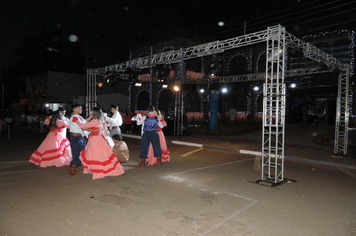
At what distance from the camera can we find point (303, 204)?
15.1ft

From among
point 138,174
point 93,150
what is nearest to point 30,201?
point 93,150

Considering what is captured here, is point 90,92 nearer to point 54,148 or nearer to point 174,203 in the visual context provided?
point 54,148

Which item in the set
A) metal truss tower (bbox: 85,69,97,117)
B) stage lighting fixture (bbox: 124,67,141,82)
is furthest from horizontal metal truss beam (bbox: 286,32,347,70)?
metal truss tower (bbox: 85,69,97,117)

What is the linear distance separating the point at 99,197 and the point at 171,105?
82.1ft

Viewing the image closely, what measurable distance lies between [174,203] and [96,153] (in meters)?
2.45

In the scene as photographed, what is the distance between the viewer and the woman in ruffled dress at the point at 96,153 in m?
5.88

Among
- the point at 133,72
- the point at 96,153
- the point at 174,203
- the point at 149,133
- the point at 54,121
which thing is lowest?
the point at 174,203

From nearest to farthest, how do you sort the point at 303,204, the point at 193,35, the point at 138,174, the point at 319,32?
the point at 303,204, the point at 138,174, the point at 319,32, the point at 193,35

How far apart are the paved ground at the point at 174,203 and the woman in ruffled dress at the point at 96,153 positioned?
24 centimetres

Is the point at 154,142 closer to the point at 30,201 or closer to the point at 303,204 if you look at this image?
the point at 30,201

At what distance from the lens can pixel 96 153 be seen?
5898mm

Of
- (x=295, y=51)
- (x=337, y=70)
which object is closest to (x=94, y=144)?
(x=295, y=51)

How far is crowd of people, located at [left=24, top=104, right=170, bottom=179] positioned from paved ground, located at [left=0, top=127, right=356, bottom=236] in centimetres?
34

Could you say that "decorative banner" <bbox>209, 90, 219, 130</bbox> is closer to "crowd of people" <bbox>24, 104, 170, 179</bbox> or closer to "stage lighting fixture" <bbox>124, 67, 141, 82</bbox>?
"stage lighting fixture" <bbox>124, 67, 141, 82</bbox>
